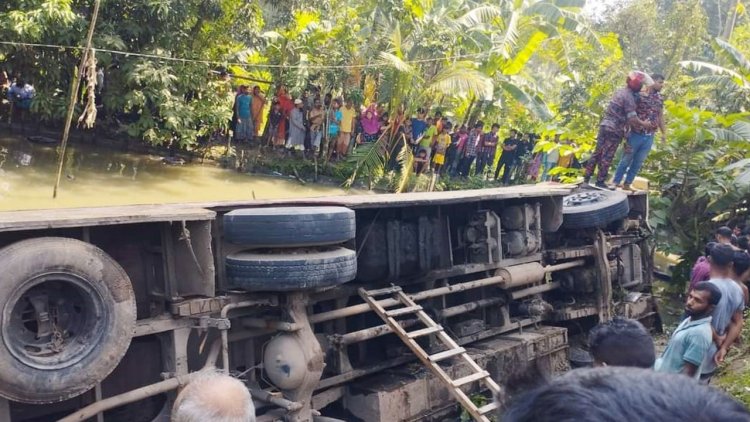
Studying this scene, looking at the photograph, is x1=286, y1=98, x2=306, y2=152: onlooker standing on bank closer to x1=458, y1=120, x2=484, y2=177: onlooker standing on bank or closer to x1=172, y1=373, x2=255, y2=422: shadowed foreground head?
x1=458, y1=120, x2=484, y2=177: onlooker standing on bank

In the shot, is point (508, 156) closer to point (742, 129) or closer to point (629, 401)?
point (742, 129)

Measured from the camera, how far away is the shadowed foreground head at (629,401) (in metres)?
0.87

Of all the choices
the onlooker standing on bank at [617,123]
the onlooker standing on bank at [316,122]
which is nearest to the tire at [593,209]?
the onlooker standing on bank at [617,123]

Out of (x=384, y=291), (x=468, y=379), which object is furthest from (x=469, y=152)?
(x=468, y=379)

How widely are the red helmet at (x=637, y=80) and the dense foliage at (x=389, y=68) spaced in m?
2.66

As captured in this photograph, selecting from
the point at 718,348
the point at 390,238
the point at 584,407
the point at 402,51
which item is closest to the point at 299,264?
the point at 390,238

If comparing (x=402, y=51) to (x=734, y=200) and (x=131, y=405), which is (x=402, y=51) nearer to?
(x=734, y=200)

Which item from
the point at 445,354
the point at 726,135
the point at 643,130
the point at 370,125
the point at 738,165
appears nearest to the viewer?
the point at 445,354

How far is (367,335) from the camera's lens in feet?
17.5

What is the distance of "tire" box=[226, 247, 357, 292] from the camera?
14.4 ft

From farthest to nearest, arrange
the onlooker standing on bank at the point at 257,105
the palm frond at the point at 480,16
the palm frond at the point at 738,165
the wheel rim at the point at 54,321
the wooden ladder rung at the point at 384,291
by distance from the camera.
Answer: the palm frond at the point at 480,16 < the onlooker standing on bank at the point at 257,105 < the palm frond at the point at 738,165 < the wooden ladder rung at the point at 384,291 < the wheel rim at the point at 54,321

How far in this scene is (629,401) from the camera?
0.89 metres

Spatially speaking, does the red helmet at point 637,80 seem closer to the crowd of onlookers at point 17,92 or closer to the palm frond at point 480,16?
the palm frond at point 480,16

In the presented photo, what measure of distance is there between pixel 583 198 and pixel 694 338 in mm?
5055
